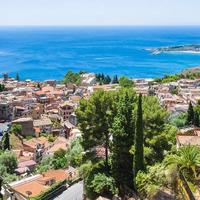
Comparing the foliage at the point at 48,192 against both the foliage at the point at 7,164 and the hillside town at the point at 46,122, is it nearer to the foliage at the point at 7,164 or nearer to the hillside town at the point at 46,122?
the hillside town at the point at 46,122

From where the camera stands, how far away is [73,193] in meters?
24.0

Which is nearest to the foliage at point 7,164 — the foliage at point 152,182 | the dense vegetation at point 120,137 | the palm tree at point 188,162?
the dense vegetation at point 120,137

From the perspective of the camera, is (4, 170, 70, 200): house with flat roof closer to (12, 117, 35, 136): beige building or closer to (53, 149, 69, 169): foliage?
(53, 149, 69, 169): foliage

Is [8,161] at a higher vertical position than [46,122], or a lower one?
higher

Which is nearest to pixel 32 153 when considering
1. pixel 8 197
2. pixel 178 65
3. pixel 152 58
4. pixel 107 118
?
A: pixel 8 197

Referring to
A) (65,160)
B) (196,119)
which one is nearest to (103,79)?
(196,119)

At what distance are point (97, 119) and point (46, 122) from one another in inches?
1755

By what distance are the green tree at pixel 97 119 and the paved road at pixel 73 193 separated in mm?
3912

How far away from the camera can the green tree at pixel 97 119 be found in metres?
20.3

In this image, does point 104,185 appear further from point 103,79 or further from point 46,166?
point 103,79

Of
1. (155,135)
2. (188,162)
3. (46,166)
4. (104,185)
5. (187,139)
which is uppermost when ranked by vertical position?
(188,162)

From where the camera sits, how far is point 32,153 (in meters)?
50.2

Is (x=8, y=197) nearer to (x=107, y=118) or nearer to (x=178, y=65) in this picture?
(x=107, y=118)

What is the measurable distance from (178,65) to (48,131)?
90816mm
